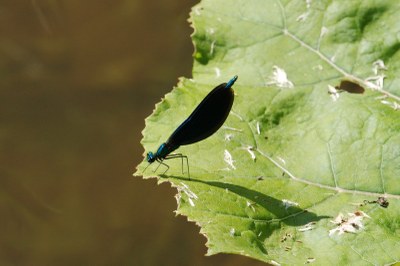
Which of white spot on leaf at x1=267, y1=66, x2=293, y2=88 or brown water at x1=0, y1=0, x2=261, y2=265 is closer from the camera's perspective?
white spot on leaf at x1=267, y1=66, x2=293, y2=88

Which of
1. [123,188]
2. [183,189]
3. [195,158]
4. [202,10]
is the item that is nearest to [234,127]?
[195,158]

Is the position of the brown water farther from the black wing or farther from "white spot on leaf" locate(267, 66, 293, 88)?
the black wing

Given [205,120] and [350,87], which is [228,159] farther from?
[350,87]

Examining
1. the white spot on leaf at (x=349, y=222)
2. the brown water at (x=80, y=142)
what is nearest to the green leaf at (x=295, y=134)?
the white spot on leaf at (x=349, y=222)

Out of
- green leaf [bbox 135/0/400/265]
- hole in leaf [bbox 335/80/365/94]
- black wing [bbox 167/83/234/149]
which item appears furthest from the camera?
hole in leaf [bbox 335/80/365/94]

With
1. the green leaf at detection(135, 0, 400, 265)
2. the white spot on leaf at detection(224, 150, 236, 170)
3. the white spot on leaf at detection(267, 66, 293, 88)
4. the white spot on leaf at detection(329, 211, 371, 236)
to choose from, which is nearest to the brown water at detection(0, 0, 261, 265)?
the green leaf at detection(135, 0, 400, 265)

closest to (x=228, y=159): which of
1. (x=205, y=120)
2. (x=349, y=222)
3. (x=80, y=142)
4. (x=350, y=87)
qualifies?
(x=205, y=120)
